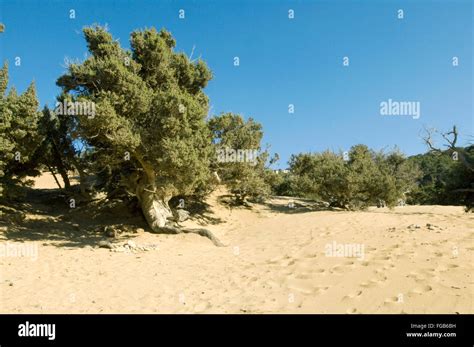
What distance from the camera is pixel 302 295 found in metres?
5.76

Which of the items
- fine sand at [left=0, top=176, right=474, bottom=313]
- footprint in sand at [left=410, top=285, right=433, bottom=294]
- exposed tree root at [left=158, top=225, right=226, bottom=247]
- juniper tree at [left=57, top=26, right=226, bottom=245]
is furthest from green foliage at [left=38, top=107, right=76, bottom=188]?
footprint in sand at [left=410, top=285, right=433, bottom=294]

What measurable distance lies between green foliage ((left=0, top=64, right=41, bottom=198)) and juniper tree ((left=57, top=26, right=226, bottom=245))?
196cm

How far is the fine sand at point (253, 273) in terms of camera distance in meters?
5.20

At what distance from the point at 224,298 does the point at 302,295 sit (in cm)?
150

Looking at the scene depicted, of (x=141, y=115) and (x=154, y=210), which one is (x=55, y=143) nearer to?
(x=141, y=115)

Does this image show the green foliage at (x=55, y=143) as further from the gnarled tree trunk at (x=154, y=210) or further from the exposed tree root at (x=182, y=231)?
the exposed tree root at (x=182, y=231)

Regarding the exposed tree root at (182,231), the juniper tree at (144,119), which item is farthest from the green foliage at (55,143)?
the exposed tree root at (182,231)

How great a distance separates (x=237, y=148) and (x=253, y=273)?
10963 millimetres

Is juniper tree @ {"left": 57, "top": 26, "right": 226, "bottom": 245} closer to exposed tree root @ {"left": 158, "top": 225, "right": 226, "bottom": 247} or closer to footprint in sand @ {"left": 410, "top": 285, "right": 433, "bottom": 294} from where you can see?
exposed tree root @ {"left": 158, "top": 225, "right": 226, "bottom": 247}

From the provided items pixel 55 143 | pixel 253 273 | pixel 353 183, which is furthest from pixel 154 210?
pixel 353 183

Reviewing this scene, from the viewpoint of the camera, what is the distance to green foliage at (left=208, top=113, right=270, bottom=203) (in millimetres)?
16844
